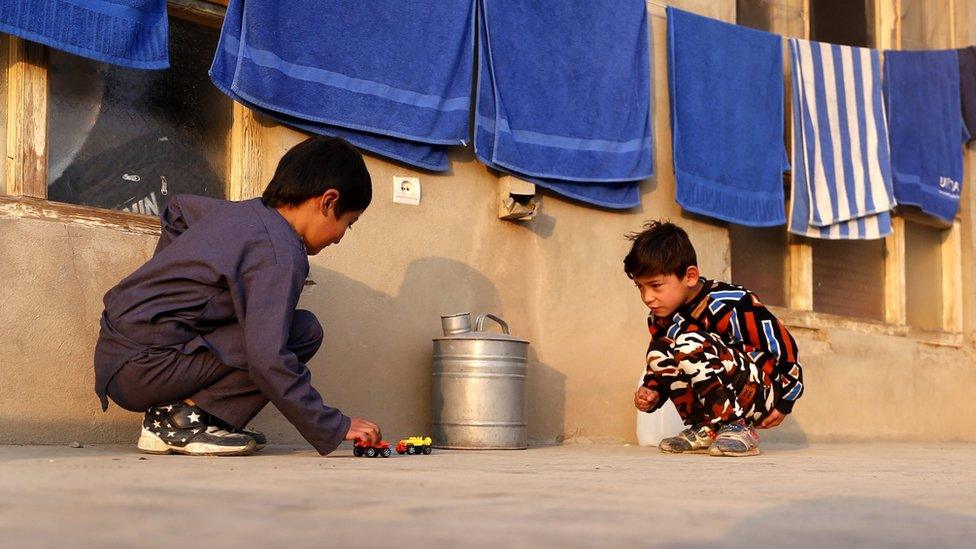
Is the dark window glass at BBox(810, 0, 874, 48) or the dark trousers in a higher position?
the dark window glass at BBox(810, 0, 874, 48)

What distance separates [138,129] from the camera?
411cm

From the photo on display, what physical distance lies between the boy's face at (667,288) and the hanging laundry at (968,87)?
385 cm

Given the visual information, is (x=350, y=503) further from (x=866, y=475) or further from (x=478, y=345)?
(x=478, y=345)

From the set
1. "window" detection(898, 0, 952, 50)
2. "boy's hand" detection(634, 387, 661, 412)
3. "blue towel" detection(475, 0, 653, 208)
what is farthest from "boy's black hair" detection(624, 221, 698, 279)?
"window" detection(898, 0, 952, 50)

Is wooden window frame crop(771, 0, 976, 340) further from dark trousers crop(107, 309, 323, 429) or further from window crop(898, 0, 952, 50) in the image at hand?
dark trousers crop(107, 309, 323, 429)

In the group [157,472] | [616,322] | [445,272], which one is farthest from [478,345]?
[157,472]

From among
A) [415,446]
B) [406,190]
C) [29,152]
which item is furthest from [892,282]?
[29,152]

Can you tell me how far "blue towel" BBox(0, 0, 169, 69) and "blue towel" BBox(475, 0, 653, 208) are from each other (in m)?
1.47

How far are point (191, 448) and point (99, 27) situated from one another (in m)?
1.45

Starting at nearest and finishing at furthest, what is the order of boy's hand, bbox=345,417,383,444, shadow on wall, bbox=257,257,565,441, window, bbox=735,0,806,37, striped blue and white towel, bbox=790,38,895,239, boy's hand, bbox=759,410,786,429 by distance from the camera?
1. boy's hand, bbox=345,417,383,444
2. boy's hand, bbox=759,410,786,429
3. shadow on wall, bbox=257,257,565,441
4. striped blue and white towel, bbox=790,38,895,239
5. window, bbox=735,0,806,37

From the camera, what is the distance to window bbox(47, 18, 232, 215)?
3.92 meters

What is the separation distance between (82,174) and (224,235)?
1.02 meters

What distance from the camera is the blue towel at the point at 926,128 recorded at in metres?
6.70

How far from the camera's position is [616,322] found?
17.7 feet
